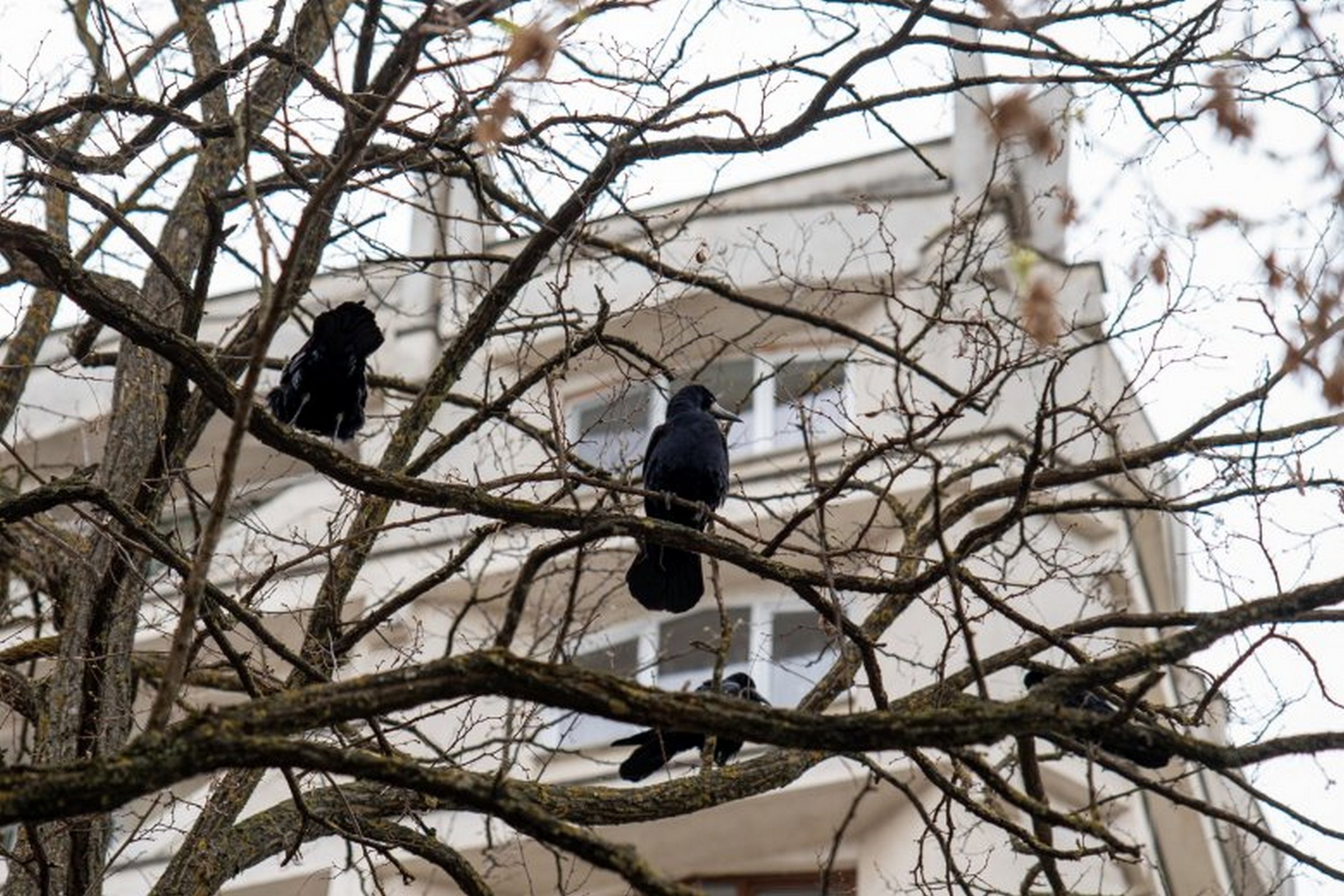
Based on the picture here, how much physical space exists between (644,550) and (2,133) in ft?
9.22

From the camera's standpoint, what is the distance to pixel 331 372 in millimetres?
6844

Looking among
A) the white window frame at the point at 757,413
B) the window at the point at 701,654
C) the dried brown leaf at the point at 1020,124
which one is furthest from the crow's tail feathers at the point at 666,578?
the white window frame at the point at 757,413

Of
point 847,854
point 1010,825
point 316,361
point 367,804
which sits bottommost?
point 1010,825

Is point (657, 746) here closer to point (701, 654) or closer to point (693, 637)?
point (701, 654)

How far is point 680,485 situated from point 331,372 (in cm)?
156

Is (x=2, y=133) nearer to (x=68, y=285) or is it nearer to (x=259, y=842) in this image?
(x=68, y=285)

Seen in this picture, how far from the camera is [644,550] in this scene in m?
6.68

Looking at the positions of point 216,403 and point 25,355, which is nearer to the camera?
point 216,403

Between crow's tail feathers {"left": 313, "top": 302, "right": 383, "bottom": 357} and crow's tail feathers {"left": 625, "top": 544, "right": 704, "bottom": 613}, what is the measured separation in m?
1.39

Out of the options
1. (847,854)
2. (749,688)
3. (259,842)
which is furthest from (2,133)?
(847,854)

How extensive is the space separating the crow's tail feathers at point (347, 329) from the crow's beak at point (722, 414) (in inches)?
64.8

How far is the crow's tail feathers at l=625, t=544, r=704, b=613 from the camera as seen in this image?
669cm

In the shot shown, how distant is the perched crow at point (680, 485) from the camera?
670 centimetres

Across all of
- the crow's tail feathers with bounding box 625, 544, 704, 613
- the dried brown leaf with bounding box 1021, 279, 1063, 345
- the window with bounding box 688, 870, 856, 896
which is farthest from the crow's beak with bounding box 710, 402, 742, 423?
the window with bounding box 688, 870, 856, 896
